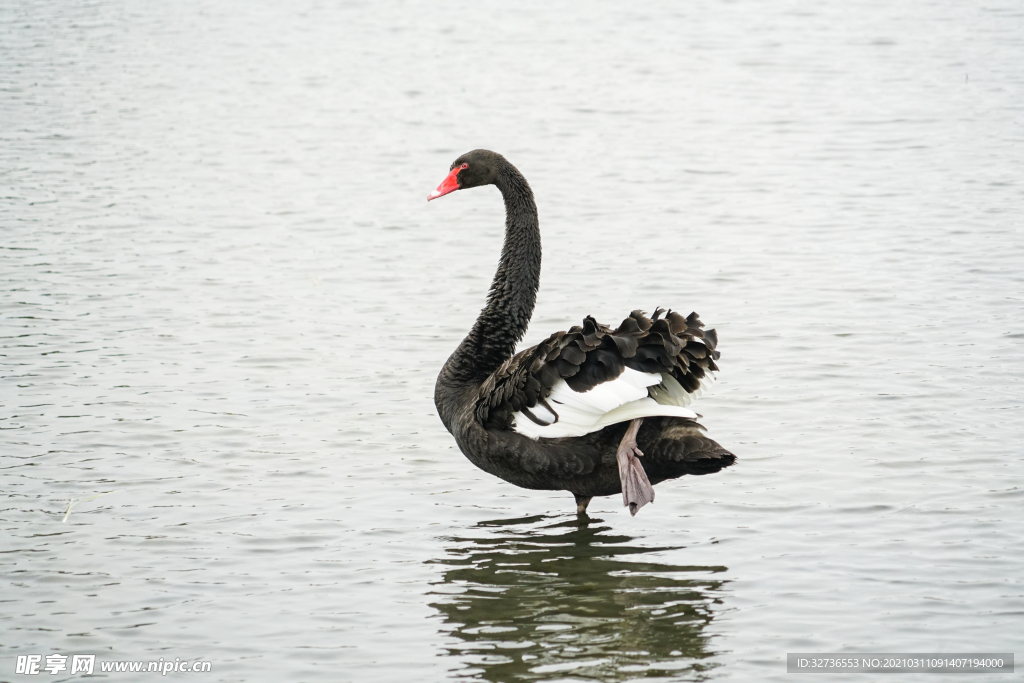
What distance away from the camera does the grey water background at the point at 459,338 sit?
17.7 feet

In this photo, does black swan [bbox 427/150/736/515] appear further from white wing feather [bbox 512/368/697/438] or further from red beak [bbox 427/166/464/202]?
red beak [bbox 427/166/464/202]

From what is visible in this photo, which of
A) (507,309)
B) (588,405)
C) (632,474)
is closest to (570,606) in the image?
(632,474)

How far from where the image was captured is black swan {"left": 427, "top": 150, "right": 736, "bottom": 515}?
5.63m

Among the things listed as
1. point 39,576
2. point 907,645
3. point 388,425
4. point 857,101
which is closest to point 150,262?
point 388,425

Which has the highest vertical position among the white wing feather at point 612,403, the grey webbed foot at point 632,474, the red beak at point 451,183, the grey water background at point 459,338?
the red beak at point 451,183

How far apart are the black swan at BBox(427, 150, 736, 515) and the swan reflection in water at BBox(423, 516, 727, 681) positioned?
0.32 metres

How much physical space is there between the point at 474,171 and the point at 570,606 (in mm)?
2873

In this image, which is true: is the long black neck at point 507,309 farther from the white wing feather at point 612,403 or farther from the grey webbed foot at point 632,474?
the grey webbed foot at point 632,474

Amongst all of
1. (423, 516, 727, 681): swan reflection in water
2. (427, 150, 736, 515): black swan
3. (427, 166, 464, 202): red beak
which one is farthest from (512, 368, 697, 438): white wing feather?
(427, 166, 464, 202): red beak

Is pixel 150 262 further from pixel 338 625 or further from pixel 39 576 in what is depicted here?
pixel 338 625

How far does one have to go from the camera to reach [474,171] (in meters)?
7.42

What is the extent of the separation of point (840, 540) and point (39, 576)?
364 centimetres

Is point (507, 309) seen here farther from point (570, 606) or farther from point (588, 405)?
point (570, 606)

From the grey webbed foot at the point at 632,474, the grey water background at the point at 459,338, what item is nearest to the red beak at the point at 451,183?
the grey water background at the point at 459,338
